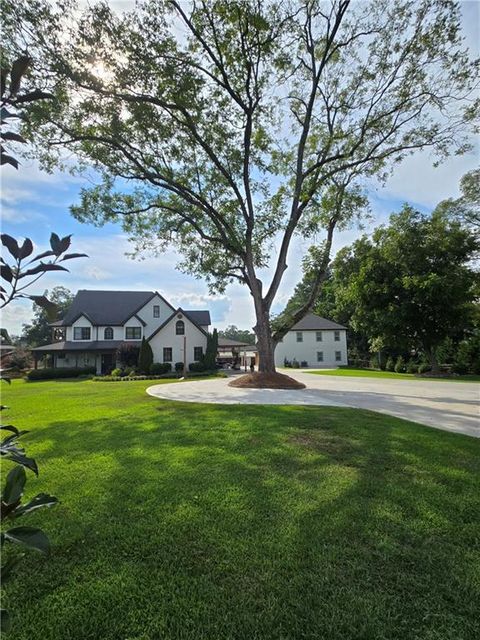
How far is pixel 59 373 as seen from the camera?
25.9 metres

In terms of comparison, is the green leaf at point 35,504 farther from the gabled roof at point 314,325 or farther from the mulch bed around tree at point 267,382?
the gabled roof at point 314,325

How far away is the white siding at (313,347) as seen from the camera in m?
35.4

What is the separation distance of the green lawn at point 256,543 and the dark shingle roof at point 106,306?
27.4 m

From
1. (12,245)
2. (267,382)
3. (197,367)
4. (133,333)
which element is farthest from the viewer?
(133,333)

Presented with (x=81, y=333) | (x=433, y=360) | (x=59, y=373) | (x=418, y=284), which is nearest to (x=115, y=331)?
(x=81, y=333)

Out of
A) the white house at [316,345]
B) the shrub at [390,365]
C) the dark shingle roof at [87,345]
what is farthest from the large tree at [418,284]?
the dark shingle roof at [87,345]

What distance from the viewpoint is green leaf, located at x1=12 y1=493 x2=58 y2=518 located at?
3.51ft

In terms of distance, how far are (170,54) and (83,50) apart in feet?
8.84

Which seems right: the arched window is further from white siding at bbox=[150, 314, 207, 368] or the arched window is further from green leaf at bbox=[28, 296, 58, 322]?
green leaf at bbox=[28, 296, 58, 322]

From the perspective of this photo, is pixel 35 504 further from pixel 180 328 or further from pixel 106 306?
pixel 106 306

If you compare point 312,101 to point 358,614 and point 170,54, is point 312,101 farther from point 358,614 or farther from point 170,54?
point 358,614

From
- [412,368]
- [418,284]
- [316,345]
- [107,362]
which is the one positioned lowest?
[412,368]

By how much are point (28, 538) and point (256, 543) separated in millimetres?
2008

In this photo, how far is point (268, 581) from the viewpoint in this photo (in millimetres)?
2148
